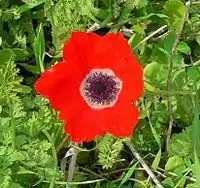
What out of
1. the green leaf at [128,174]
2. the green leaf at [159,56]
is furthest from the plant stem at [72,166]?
the green leaf at [159,56]

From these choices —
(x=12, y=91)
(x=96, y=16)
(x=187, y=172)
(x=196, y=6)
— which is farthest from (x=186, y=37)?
(x=12, y=91)

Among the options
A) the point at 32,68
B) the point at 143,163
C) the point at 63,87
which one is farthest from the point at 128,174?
the point at 32,68

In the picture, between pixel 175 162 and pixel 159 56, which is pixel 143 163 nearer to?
pixel 175 162

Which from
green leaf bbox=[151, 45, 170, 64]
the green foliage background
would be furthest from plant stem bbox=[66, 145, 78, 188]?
green leaf bbox=[151, 45, 170, 64]

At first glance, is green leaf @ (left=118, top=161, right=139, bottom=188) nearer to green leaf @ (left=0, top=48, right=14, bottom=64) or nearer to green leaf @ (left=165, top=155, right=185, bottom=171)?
green leaf @ (left=165, top=155, right=185, bottom=171)

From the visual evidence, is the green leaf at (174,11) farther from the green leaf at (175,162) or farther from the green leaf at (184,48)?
the green leaf at (175,162)

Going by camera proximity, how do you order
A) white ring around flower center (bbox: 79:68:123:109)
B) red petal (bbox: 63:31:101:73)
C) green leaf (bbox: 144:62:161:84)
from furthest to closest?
green leaf (bbox: 144:62:161:84), white ring around flower center (bbox: 79:68:123:109), red petal (bbox: 63:31:101:73)

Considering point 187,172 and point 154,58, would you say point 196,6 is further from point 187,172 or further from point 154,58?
point 187,172

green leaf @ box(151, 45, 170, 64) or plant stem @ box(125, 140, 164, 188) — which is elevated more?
green leaf @ box(151, 45, 170, 64)
